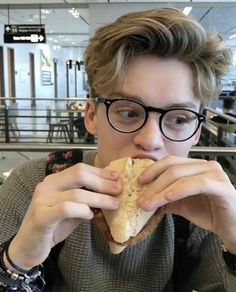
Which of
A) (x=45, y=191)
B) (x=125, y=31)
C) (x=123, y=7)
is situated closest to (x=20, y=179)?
(x=45, y=191)

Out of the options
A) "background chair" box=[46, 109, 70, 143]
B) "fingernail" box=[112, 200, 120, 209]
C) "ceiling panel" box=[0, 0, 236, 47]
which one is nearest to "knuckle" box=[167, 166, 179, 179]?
"fingernail" box=[112, 200, 120, 209]

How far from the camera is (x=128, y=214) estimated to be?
2.54 feet

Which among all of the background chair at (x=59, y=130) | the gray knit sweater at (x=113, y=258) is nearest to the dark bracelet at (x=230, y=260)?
the gray knit sweater at (x=113, y=258)

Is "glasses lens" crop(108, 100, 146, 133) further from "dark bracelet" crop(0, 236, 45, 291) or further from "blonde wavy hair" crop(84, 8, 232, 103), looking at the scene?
"dark bracelet" crop(0, 236, 45, 291)

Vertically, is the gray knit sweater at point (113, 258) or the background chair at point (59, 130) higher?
the gray knit sweater at point (113, 258)

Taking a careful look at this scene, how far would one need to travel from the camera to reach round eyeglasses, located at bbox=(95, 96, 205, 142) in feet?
2.85

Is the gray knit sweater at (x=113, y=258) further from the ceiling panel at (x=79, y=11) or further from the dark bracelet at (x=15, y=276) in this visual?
the ceiling panel at (x=79, y=11)

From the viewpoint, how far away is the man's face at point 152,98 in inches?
33.9

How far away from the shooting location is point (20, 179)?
1.08 metres

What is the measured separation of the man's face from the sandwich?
50 mm

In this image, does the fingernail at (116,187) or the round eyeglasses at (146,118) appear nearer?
the fingernail at (116,187)

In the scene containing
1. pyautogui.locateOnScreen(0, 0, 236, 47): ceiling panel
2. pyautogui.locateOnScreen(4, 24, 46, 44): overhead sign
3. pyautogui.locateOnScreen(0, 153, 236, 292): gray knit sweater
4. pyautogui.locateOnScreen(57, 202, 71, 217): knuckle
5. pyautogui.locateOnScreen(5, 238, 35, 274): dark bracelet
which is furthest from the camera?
pyautogui.locateOnScreen(4, 24, 46, 44): overhead sign

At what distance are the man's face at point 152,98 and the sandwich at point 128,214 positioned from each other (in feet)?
0.17

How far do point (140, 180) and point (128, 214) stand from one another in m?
0.07
